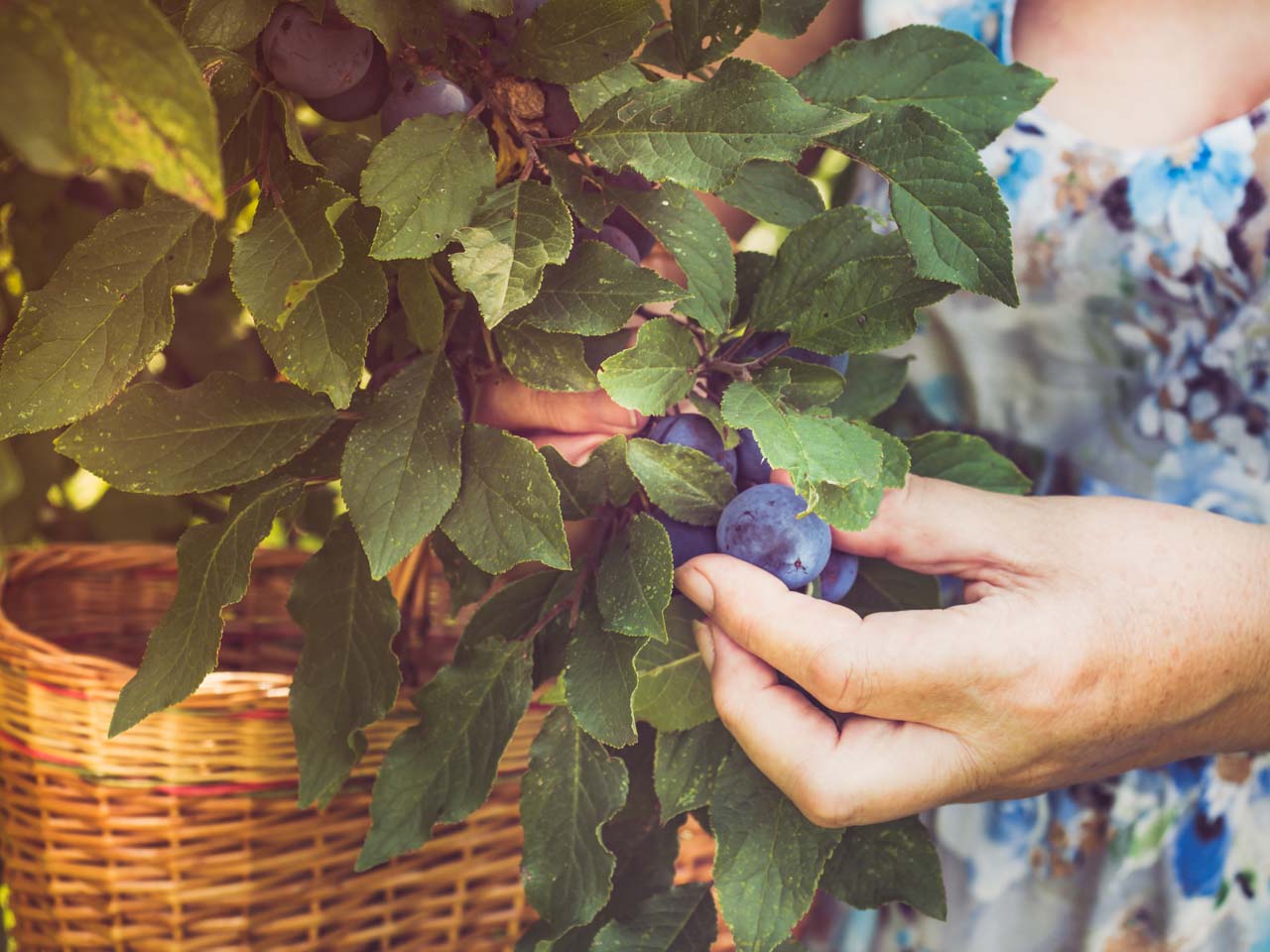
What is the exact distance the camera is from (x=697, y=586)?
0.59 m

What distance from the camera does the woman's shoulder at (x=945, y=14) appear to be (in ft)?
3.15

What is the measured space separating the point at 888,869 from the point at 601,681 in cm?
25

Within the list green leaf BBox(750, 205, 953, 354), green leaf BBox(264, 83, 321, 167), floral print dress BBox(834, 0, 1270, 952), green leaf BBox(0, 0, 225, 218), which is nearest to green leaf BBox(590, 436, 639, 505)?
green leaf BBox(750, 205, 953, 354)

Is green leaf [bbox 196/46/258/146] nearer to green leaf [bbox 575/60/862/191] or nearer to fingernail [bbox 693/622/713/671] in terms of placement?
green leaf [bbox 575/60/862/191]

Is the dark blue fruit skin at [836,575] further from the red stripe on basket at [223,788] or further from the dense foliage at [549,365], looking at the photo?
the red stripe on basket at [223,788]

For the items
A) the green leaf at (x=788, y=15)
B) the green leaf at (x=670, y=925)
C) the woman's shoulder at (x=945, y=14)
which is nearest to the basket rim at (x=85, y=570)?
the green leaf at (x=670, y=925)

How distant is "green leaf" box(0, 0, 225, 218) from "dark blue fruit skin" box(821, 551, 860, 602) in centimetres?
48

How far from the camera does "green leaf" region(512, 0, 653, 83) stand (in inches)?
17.9

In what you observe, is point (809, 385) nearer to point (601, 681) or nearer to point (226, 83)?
point (601, 681)

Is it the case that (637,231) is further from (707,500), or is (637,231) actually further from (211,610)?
(211,610)

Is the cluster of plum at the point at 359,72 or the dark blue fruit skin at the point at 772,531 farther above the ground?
the cluster of plum at the point at 359,72

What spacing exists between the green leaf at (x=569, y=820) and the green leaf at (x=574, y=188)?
292mm

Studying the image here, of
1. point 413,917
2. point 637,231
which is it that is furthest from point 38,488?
point 637,231

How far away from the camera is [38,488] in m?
1.23
